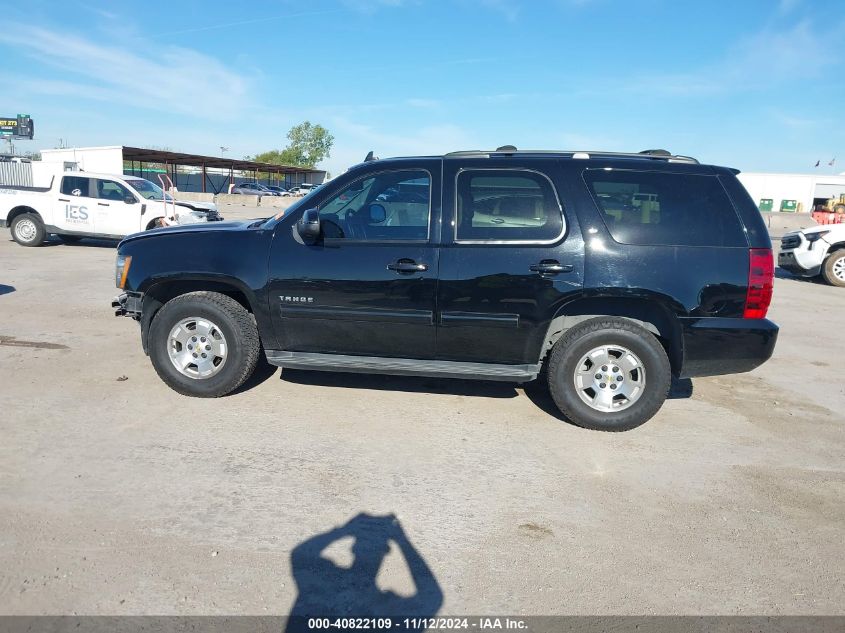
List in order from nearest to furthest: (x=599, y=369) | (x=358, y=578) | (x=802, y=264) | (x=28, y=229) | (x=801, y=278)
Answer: (x=358, y=578) → (x=599, y=369) → (x=802, y=264) → (x=28, y=229) → (x=801, y=278)

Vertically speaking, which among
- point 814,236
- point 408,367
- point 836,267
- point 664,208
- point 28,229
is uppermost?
point 814,236

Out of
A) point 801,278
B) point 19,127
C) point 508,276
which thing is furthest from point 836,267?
point 19,127

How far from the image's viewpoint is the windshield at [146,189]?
13613 mm

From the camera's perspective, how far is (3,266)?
1073 cm

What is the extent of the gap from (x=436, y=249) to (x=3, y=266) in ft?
32.8

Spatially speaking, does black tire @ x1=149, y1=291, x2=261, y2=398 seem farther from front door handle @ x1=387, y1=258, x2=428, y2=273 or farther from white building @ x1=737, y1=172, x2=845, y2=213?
white building @ x1=737, y1=172, x2=845, y2=213

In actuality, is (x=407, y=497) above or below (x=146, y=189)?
below

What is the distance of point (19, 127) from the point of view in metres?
70.1

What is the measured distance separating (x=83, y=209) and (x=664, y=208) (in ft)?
43.0

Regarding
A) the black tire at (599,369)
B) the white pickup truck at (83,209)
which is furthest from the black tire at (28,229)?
the black tire at (599,369)

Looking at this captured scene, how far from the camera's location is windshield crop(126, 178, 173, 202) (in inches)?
536

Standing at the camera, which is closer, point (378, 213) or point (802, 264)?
point (378, 213)

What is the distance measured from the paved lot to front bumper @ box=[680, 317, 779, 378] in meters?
0.56

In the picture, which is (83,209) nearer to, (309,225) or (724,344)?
(309,225)
